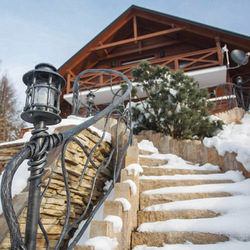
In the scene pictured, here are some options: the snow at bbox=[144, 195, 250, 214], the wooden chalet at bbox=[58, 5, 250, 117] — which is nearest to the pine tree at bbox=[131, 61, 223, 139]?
the snow at bbox=[144, 195, 250, 214]

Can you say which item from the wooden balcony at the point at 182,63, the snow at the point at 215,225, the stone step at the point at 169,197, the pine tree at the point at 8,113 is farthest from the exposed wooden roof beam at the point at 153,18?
the snow at the point at 215,225

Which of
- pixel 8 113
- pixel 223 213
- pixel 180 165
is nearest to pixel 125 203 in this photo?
pixel 223 213

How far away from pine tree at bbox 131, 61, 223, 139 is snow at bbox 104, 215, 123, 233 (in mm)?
2557

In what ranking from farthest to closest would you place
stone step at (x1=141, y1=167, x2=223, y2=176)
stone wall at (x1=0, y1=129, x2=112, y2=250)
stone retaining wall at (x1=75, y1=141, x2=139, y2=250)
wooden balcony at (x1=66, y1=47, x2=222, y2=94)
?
wooden balcony at (x1=66, y1=47, x2=222, y2=94), stone step at (x1=141, y1=167, x2=223, y2=176), stone wall at (x1=0, y1=129, x2=112, y2=250), stone retaining wall at (x1=75, y1=141, x2=139, y2=250)

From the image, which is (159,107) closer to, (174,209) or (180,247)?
(174,209)

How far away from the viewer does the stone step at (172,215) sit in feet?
6.61

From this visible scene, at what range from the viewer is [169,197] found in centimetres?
225

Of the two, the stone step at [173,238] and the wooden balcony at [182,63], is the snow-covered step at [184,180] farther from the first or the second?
the wooden balcony at [182,63]

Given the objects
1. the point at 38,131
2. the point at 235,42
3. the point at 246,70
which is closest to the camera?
the point at 38,131

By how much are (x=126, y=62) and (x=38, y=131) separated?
10617 millimetres

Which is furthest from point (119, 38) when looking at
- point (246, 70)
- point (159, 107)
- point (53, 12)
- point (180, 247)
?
point (180, 247)

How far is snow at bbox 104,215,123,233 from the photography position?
1692mm

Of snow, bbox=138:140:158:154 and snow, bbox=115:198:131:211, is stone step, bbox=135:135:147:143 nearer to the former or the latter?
snow, bbox=138:140:158:154

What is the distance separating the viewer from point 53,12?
832 centimetres
